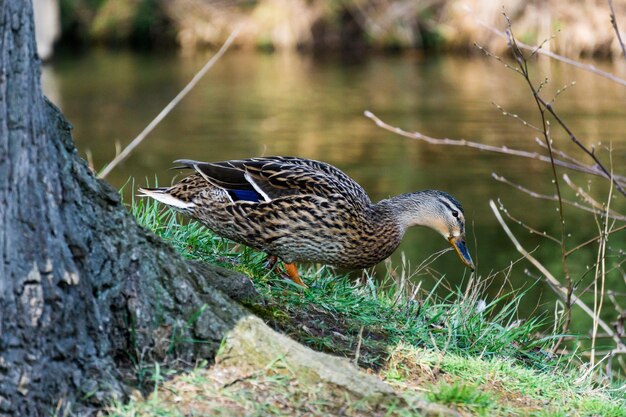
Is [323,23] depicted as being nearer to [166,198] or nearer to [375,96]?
[375,96]

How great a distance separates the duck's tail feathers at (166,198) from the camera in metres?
4.79

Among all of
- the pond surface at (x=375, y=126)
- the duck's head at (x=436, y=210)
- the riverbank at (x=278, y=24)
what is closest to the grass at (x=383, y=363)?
the duck's head at (x=436, y=210)

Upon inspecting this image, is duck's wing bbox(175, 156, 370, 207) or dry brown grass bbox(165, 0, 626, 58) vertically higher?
duck's wing bbox(175, 156, 370, 207)

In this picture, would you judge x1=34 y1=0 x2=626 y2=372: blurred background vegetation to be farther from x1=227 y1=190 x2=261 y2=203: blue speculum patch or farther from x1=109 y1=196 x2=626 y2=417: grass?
x1=227 y1=190 x2=261 y2=203: blue speculum patch

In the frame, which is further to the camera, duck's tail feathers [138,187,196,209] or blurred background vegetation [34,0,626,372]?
blurred background vegetation [34,0,626,372]

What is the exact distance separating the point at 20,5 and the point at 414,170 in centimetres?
1079

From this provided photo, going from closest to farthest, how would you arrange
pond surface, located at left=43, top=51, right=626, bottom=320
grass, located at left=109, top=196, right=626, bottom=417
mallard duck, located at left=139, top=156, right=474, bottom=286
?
grass, located at left=109, top=196, right=626, bottom=417 < mallard duck, located at left=139, top=156, right=474, bottom=286 < pond surface, located at left=43, top=51, right=626, bottom=320

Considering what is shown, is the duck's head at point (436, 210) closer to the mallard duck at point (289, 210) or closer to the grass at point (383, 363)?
the mallard duck at point (289, 210)

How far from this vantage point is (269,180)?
472 cm

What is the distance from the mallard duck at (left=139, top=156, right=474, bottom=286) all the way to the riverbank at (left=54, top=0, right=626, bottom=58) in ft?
58.2

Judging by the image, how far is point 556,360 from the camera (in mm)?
4746

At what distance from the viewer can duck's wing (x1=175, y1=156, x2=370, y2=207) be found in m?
4.69

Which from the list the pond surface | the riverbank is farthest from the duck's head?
the riverbank

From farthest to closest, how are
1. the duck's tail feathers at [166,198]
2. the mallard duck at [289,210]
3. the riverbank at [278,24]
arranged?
the riverbank at [278,24], the duck's tail feathers at [166,198], the mallard duck at [289,210]
